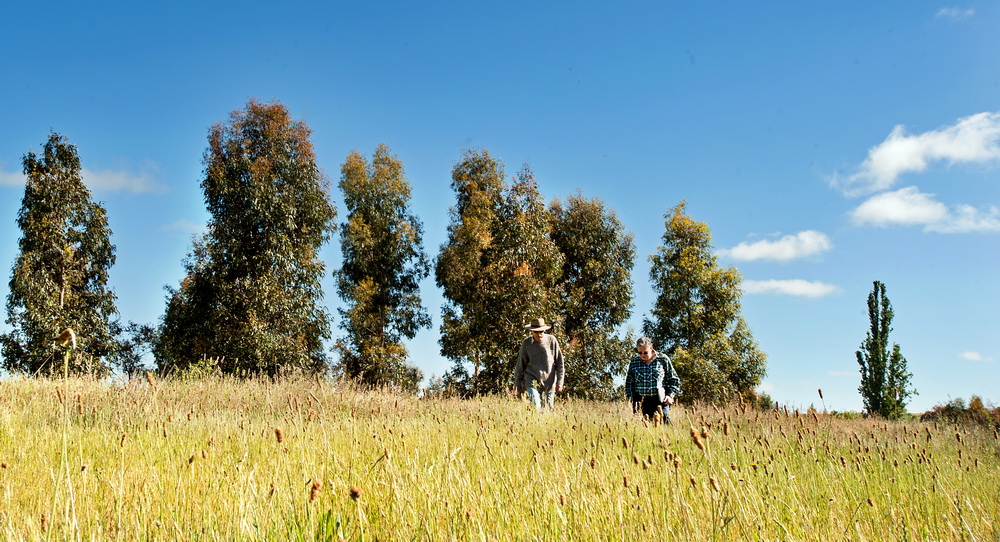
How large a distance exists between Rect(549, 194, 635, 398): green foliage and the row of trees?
0.09 meters

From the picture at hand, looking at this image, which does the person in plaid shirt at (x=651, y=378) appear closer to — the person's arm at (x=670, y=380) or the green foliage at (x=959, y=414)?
the person's arm at (x=670, y=380)

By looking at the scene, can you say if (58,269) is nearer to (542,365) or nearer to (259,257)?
(259,257)

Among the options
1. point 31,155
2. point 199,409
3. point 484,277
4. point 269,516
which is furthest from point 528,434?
point 31,155

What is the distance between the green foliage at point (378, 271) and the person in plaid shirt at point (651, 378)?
17428 millimetres

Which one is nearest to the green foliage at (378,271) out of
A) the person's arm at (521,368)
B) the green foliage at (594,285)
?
the green foliage at (594,285)

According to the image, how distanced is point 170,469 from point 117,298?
23.8m

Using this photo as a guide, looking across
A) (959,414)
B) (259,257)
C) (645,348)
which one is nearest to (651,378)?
(645,348)

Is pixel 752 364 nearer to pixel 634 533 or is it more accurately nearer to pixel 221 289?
pixel 221 289

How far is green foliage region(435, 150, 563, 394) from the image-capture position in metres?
22.9

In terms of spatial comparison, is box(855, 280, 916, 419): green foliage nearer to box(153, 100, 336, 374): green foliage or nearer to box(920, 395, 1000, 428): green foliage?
box(920, 395, 1000, 428): green foliage

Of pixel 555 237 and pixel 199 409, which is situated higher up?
pixel 555 237

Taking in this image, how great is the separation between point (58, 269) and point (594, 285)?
21561mm

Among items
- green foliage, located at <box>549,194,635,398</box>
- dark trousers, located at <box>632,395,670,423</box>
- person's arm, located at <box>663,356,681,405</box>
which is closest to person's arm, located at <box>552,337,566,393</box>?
dark trousers, located at <box>632,395,670,423</box>

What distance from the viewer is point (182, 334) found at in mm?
25141
